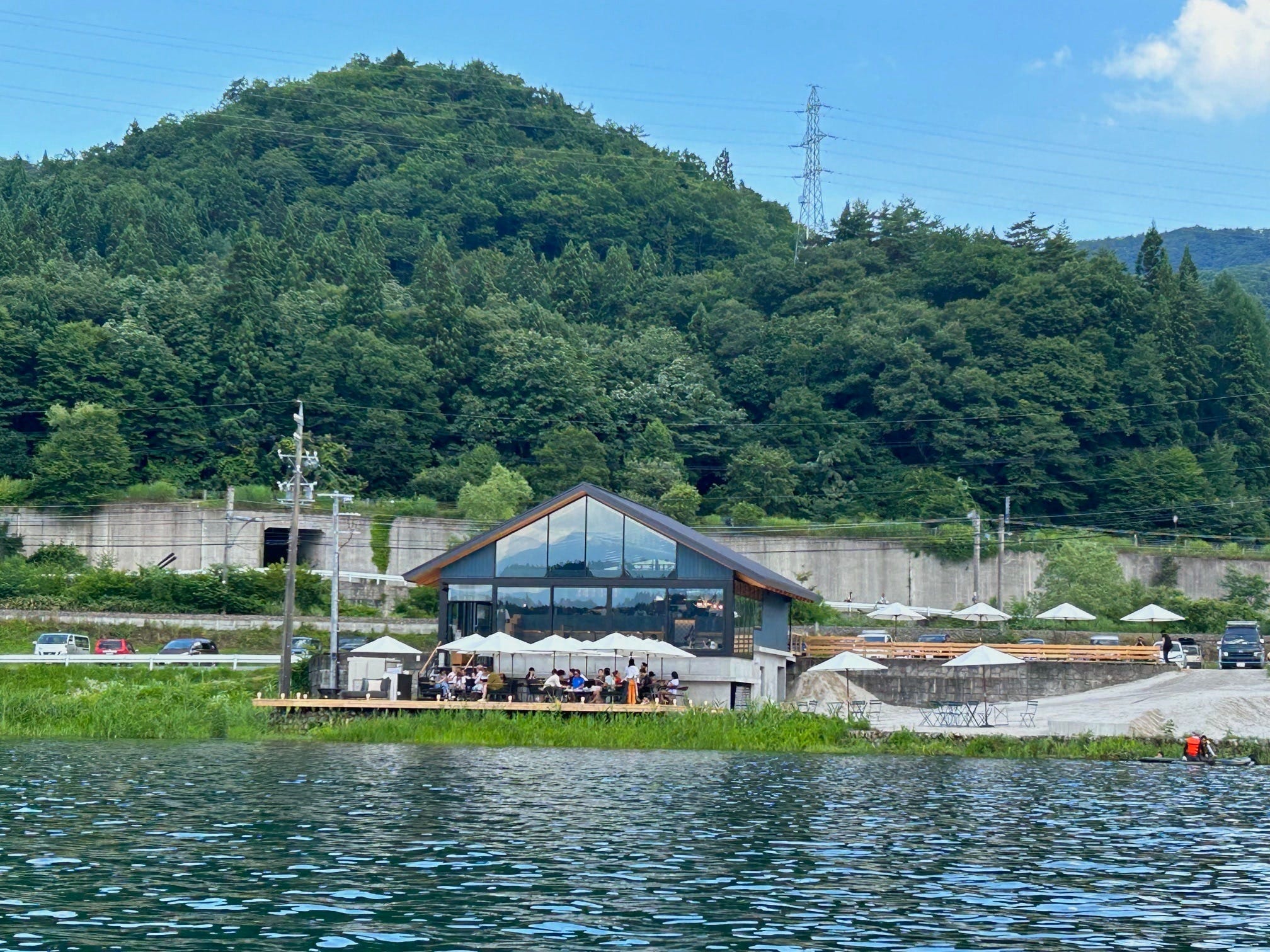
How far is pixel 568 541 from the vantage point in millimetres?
44594

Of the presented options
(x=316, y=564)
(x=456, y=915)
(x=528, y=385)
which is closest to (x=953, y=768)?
(x=456, y=915)

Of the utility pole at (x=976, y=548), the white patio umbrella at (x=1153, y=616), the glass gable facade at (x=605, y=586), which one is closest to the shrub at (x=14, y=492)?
the glass gable facade at (x=605, y=586)

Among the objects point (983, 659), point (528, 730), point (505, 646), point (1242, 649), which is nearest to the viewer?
point (528, 730)

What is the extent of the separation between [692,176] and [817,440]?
5246 cm

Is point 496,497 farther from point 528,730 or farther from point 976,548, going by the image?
point 528,730

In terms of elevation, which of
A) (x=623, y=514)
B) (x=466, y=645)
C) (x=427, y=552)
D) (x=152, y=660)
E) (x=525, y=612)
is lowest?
(x=152, y=660)

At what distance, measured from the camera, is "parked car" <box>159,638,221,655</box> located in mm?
51281

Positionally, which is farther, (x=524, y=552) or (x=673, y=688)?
(x=524, y=552)

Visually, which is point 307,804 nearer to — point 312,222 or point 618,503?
point 618,503

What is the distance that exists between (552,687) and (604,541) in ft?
19.6

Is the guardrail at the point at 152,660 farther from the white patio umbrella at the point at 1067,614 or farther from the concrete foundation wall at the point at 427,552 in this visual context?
the white patio umbrella at the point at 1067,614

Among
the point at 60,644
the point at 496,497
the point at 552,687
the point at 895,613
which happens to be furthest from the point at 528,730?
the point at 496,497

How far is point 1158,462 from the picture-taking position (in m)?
86.6

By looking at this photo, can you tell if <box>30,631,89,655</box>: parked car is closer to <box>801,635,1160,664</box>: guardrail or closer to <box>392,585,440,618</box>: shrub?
<box>392,585,440,618</box>: shrub
